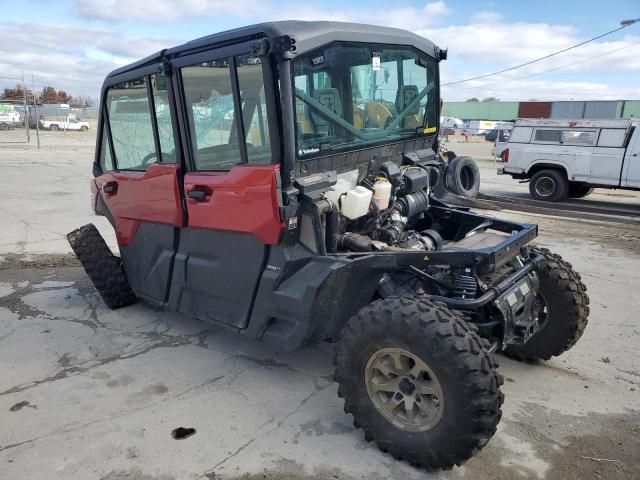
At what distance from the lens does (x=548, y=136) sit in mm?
13391

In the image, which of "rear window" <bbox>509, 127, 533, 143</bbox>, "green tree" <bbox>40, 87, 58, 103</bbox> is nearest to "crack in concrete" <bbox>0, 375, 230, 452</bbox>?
"rear window" <bbox>509, 127, 533, 143</bbox>

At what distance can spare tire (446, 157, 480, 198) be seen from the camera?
447 cm

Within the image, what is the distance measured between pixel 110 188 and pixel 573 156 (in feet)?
37.6

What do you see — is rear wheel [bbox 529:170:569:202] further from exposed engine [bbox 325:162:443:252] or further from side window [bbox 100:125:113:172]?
A: side window [bbox 100:125:113:172]

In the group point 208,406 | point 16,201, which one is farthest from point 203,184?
point 16,201

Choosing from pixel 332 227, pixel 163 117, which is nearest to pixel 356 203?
pixel 332 227

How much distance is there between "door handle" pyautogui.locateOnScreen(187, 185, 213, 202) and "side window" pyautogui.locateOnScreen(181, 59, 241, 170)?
0.50ft

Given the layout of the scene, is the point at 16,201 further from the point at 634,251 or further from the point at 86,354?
the point at 634,251

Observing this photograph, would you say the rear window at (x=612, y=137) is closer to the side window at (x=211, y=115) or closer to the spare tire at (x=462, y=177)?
the spare tire at (x=462, y=177)

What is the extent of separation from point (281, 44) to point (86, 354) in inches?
116

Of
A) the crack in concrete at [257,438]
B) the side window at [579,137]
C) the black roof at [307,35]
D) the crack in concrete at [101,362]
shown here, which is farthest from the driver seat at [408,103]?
the side window at [579,137]

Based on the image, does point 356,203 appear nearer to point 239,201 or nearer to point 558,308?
point 239,201

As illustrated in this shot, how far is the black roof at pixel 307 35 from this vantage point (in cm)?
313

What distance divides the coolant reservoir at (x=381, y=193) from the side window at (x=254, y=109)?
32.1 inches
